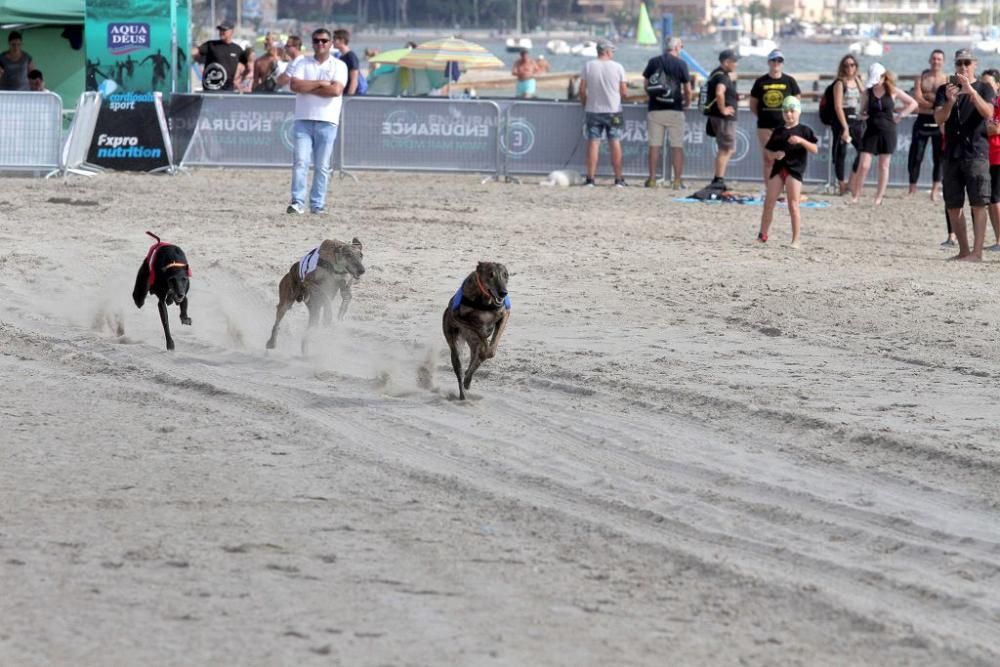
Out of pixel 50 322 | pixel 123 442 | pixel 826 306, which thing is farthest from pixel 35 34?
pixel 123 442

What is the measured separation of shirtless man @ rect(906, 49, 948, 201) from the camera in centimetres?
1931

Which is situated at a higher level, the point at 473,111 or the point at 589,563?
the point at 473,111

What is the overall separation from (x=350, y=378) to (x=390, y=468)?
219cm

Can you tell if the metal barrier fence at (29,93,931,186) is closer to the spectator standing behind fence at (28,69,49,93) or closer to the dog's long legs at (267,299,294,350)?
the spectator standing behind fence at (28,69,49,93)

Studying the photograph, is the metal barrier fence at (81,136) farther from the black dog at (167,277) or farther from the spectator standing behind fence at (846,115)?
Result: the black dog at (167,277)

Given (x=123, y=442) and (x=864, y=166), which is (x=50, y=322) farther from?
(x=864, y=166)

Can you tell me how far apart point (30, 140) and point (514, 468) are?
1489 centimetres

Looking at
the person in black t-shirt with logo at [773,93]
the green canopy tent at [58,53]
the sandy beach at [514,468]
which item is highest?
the green canopy tent at [58,53]

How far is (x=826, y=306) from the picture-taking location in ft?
39.1

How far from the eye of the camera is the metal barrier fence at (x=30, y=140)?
2039cm

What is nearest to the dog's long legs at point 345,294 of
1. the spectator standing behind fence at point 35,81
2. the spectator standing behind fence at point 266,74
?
the spectator standing behind fence at point 266,74

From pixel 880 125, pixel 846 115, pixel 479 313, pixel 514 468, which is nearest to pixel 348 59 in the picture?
pixel 846 115

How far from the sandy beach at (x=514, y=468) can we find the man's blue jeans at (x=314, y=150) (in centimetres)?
252

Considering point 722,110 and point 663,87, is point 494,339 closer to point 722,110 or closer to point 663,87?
point 722,110
